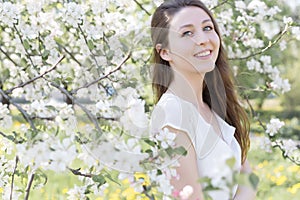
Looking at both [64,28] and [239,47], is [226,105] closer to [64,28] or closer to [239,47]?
[239,47]

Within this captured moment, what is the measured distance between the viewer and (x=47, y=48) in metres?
2.52

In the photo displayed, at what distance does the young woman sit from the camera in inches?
77.4

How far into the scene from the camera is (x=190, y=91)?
2145mm

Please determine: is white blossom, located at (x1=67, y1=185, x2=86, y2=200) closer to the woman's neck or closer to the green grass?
the woman's neck

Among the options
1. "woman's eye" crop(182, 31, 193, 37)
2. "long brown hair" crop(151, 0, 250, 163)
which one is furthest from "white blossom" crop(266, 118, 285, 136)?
"woman's eye" crop(182, 31, 193, 37)

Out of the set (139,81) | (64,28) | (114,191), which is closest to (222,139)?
(139,81)

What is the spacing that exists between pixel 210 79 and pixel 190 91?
0.24 m

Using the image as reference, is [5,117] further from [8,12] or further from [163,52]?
[163,52]

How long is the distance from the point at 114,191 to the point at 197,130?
88.8 inches

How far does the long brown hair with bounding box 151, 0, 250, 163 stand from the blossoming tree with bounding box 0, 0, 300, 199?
0.11 m

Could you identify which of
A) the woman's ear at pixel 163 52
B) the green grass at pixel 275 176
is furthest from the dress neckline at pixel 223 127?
the green grass at pixel 275 176

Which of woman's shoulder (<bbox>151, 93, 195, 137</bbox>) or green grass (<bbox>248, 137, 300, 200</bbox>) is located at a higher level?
woman's shoulder (<bbox>151, 93, 195, 137</bbox>)

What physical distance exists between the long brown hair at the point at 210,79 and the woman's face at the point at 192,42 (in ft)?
0.12

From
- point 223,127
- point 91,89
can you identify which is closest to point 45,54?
point 91,89
